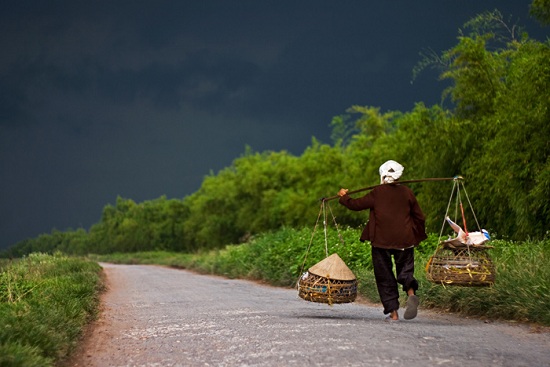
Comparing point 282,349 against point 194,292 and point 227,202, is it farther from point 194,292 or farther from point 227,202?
point 227,202

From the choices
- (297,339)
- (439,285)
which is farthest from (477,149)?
(297,339)

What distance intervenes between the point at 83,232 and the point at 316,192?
235 feet

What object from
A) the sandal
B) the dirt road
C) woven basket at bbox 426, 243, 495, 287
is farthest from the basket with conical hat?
woven basket at bbox 426, 243, 495, 287

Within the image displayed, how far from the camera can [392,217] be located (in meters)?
8.94

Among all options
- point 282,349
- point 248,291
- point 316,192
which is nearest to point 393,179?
point 282,349

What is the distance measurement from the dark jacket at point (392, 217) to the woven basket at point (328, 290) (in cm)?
74

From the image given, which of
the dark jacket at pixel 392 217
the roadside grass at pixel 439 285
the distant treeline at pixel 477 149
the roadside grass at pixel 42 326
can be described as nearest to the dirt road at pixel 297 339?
the roadside grass at pixel 42 326

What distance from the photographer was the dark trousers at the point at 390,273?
351 inches

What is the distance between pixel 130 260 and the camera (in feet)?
161

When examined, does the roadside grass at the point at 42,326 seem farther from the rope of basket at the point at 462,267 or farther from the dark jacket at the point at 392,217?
the rope of basket at the point at 462,267

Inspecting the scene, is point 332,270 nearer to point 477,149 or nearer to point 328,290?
point 328,290

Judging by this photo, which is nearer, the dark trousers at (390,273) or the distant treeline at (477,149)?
the dark trousers at (390,273)

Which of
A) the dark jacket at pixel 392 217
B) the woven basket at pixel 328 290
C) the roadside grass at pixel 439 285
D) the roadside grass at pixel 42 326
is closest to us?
the roadside grass at pixel 42 326

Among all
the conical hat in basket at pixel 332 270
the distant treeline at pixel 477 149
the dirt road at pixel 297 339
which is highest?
the distant treeline at pixel 477 149
